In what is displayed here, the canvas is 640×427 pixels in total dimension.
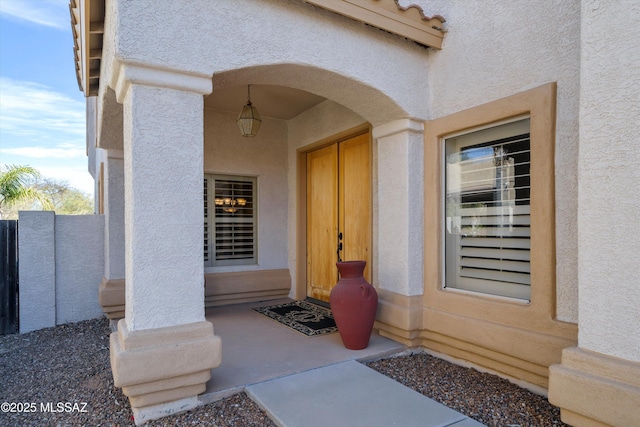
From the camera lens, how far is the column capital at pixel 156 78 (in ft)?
10.0

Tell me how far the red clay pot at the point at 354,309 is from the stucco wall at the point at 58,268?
15.1 feet

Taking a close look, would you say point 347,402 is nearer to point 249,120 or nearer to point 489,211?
point 489,211

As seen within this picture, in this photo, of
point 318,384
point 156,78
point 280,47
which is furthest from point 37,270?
point 280,47

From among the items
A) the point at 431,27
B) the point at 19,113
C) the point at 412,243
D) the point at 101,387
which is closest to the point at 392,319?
the point at 412,243

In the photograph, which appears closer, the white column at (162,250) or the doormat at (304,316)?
the white column at (162,250)

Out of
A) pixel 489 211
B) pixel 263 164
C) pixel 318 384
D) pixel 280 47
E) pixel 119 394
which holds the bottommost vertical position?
pixel 119 394

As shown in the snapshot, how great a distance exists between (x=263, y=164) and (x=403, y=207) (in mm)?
3702

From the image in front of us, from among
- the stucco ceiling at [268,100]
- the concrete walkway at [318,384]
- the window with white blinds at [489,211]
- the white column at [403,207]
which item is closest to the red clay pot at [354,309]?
the concrete walkway at [318,384]

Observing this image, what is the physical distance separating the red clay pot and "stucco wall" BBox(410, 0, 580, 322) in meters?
1.91

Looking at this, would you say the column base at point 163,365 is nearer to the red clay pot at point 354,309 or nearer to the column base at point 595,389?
the red clay pot at point 354,309

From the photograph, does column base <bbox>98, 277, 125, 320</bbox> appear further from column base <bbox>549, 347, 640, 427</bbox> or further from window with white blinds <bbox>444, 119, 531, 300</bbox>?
column base <bbox>549, 347, 640, 427</bbox>

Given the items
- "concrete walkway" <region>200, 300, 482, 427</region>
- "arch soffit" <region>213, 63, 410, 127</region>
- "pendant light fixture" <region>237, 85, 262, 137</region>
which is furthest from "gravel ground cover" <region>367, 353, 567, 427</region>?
"pendant light fixture" <region>237, 85, 262, 137</region>

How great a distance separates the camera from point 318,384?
3.60 metres

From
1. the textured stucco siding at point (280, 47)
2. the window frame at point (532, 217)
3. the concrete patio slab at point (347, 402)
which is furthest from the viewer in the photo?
the window frame at point (532, 217)
